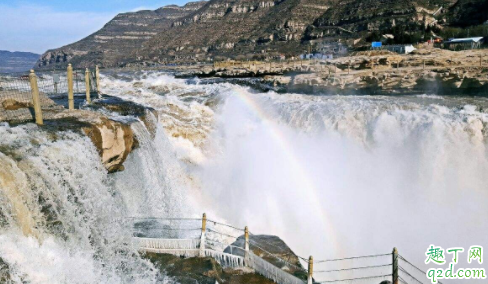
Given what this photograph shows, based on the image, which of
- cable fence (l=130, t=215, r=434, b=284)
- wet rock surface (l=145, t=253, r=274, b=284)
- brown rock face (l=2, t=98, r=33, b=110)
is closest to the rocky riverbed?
cable fence (l=130, t=215, r=434, b=284)

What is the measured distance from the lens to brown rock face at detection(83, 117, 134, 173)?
948 cm

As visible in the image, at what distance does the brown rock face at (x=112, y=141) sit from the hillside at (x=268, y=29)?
4695 centimetres

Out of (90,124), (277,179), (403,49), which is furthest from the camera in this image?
(403,49)

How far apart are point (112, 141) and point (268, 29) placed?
102 metres

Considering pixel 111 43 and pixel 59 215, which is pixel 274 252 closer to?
pixel 59 215

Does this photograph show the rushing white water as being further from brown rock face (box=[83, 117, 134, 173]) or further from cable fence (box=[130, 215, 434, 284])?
brown rock face (box=[83, 117, 134, 173])

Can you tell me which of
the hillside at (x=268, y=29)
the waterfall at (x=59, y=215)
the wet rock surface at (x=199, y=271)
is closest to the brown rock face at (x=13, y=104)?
the waterfall at (x=59, y=215)

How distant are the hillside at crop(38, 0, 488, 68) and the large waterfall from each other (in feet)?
131

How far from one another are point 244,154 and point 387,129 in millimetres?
5101

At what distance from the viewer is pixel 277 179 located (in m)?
15.0

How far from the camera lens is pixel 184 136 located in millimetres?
15430

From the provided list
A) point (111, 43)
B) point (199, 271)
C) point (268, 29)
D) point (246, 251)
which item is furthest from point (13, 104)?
point (111, 43)

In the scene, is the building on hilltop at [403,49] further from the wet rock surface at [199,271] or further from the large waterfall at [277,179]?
the wet rock surface at [199,271]

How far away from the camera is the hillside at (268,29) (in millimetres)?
70500
